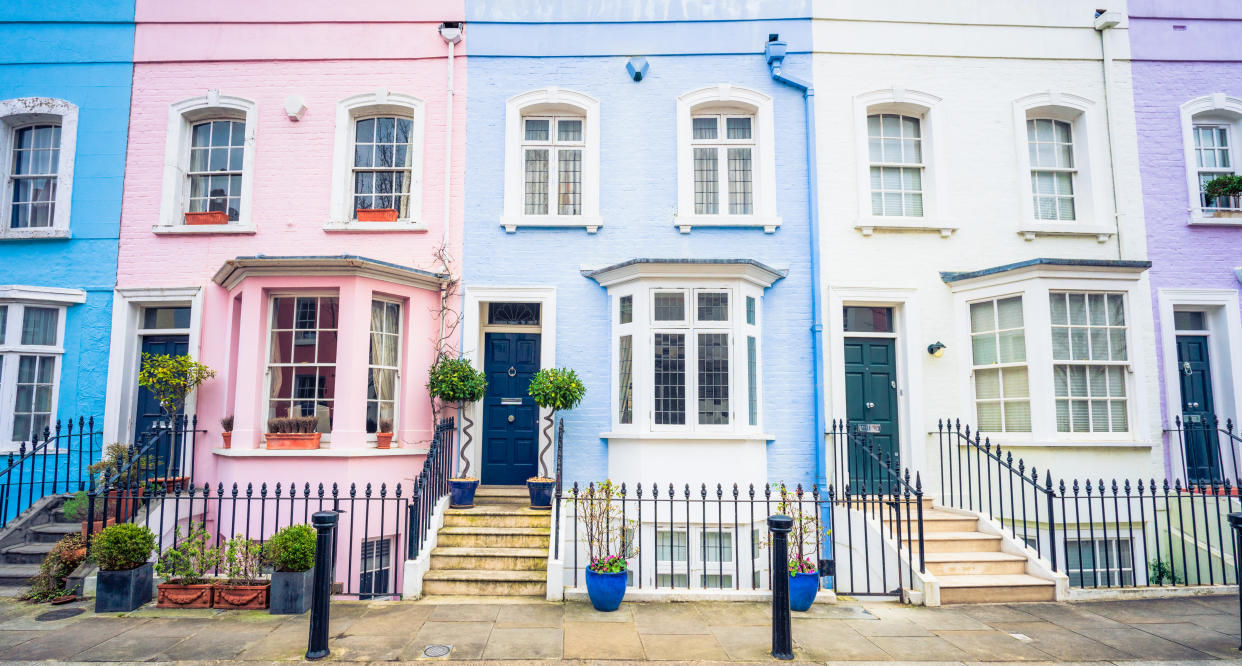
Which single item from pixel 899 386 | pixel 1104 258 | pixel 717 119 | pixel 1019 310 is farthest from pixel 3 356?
pixel 1104 258

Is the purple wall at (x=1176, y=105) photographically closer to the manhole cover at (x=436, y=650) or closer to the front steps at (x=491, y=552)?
the front steps at (x=491, y=552)

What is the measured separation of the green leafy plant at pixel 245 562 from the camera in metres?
6.66

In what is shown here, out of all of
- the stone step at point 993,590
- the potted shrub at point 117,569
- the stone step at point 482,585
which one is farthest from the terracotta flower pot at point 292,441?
the stone step at point 993,590

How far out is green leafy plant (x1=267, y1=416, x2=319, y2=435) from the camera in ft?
27.9

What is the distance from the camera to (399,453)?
8703 mm

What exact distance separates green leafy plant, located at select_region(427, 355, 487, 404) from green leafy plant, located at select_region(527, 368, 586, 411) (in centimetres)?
74

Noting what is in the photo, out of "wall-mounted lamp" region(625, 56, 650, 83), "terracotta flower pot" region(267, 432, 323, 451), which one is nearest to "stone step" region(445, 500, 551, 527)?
"terracotta flower pot" region(267, 432, 323, 451)

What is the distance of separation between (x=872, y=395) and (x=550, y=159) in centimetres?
585

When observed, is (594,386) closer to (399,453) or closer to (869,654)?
(399,453)

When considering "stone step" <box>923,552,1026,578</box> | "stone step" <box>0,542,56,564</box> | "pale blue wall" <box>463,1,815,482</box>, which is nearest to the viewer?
"stone step" <box>923,552,1026,578</box>

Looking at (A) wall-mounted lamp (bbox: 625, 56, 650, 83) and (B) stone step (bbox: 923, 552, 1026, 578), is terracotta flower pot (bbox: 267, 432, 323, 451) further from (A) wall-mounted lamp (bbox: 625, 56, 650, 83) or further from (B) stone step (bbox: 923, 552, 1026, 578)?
(B) stone step (bbox: 923, 552, 1026, 578)

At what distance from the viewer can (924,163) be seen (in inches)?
391

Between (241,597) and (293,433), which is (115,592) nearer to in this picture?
(241,597)

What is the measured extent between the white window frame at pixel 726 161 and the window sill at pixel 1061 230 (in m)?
3.66
